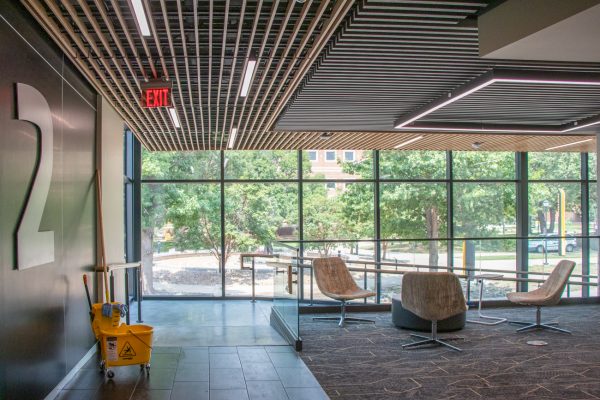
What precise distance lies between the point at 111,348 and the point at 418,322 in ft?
13.0

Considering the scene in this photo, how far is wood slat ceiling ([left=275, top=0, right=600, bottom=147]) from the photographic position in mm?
4598

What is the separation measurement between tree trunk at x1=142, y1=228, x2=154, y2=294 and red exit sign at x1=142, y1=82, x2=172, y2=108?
22.8ft

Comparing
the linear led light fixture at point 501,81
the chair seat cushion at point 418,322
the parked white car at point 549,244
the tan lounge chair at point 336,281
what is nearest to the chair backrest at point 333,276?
the tan lounge chair at point 336,281

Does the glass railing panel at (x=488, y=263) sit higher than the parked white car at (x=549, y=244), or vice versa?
A: the parked white car at (x=549, y=244)

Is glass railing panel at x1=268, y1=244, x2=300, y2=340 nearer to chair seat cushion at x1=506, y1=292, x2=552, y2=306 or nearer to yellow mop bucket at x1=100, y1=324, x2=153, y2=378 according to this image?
yellow mop bucket at x1=100, y1=324, x2=153, y2=378

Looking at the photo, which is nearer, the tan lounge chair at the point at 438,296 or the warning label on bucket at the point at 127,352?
the warning label on bucket at the point at 127,352

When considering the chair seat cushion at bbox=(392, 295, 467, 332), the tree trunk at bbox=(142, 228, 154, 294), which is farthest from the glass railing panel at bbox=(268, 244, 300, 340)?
the tree trunk at bbox=(142, 228, 154, 294)

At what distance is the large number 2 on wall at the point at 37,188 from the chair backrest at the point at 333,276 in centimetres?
409

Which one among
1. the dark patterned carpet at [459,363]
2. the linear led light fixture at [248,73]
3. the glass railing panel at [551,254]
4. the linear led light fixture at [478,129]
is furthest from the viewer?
the glass railing panel at [551,254]

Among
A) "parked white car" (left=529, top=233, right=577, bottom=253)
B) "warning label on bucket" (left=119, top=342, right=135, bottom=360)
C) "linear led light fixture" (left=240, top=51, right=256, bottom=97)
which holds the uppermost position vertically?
"linear led light fixture" (left=240, top=51, right=256, bottom=97)

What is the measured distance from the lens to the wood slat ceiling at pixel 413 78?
4598 mm

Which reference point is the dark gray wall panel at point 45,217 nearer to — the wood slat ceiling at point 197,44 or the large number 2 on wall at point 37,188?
the large number 2 on wall at point 37,188

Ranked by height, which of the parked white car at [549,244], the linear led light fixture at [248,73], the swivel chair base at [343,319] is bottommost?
the swivel chair base at [343,319]

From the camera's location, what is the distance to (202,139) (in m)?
10.6
